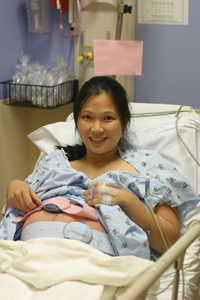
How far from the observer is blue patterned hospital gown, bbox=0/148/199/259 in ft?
4.30

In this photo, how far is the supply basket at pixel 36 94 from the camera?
225 centimetres

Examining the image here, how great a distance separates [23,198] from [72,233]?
0.99 feet

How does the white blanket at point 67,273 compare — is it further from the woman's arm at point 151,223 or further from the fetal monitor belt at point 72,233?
the woman's arm at point 151,223

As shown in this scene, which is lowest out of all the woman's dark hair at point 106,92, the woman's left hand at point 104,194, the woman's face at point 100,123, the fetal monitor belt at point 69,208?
the fetal monitor belt at point 69,208

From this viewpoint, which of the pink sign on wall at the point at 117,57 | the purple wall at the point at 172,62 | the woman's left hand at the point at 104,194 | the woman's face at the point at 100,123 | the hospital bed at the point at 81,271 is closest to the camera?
the hospital bed at the point at 81,271

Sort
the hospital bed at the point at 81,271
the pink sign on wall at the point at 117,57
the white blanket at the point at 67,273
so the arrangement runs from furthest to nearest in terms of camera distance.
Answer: the pink sign on wall at the point at 117,57
the white blanket at the point at 67,273
the hospital bed at the point at 81,271

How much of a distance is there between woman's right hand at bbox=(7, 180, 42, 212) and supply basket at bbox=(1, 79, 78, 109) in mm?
889

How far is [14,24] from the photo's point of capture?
2389 mm

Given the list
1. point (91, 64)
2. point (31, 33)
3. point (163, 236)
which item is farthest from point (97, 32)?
point (163, 236)

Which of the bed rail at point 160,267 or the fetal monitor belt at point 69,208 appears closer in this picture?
the bed rail at point 160,267

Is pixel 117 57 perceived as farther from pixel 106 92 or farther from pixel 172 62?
pixel 106 92

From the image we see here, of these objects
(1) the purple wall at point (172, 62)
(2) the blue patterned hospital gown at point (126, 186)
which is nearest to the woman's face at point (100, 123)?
(2) the blue patterned hospital gown at point (126, 186)

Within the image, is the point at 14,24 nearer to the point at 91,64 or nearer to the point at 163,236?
the point at 91,64

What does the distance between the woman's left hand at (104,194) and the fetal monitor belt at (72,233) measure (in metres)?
0.11
